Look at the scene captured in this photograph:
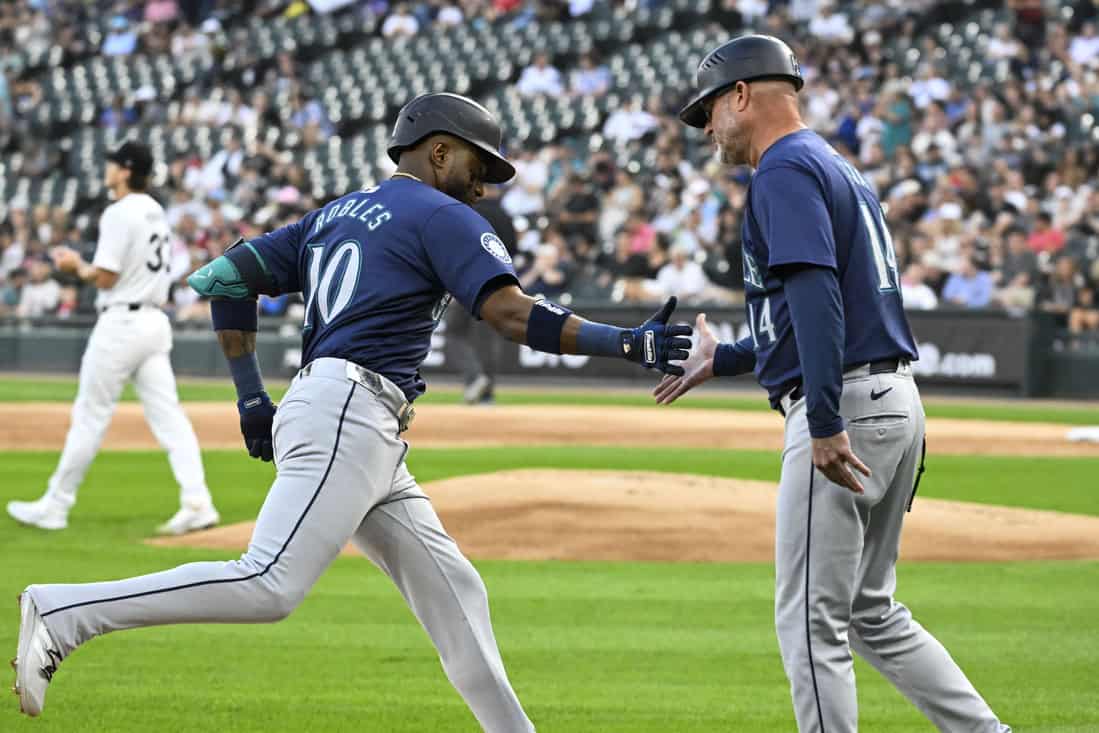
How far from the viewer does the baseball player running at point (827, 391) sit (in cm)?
416

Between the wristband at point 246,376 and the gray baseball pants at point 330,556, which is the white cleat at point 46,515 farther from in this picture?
the gray baseball pants at point 330,556

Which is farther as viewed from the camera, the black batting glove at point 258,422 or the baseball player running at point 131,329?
the baseball player running at point 131,329

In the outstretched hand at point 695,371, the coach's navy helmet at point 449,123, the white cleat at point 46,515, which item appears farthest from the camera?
the white cleat at point 46,515

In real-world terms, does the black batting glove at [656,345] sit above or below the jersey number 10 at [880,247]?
below

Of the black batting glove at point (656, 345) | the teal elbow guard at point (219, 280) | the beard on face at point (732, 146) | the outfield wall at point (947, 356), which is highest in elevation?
the beard on face at point (732, 146)

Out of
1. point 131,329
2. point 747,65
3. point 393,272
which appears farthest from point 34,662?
point 131,329

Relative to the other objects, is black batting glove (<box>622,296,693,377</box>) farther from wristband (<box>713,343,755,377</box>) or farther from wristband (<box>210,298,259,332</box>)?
wristband (<box>210,298,259,332</box>)

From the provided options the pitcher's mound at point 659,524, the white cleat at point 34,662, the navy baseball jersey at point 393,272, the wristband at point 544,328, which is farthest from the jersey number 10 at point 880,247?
the pitcher's mound at point 659,524

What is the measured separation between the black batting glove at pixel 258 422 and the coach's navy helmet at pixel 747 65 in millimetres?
1638

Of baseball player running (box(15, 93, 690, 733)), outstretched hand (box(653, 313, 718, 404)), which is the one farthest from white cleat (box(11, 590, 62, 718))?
outstretched hand (box(653, 313, 718, 404))

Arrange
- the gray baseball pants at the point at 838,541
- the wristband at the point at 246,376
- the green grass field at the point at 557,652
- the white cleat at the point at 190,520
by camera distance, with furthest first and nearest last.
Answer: the white cleat at the point at 190,520, the green grass field at the point at 557,652, the wristband at the point at 246,376, the gray baseball pants at the point at 838,541

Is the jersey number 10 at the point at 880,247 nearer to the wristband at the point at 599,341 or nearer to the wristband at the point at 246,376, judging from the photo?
the wristband at the point at 599,341

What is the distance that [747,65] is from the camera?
4.45 meters

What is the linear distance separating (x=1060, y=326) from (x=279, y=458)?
59.1 ft
